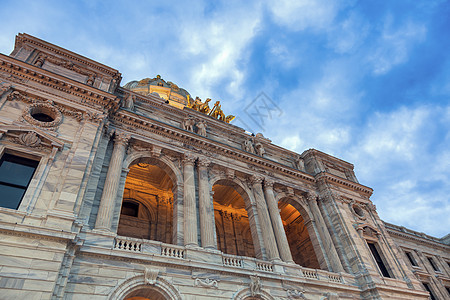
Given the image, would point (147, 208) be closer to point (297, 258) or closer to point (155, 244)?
point (155, 244)

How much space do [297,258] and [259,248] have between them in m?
9.47

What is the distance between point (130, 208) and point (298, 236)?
15040mm

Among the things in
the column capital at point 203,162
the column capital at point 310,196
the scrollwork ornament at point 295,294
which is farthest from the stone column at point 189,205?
the column capital at point 310,196

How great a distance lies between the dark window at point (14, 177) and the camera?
12.5 meters

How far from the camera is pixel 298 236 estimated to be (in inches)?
1053

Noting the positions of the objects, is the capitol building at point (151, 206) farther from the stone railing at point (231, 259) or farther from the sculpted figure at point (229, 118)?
the sculpted figure at point (229, 118)

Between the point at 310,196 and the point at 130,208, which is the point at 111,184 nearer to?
the point at 130,208

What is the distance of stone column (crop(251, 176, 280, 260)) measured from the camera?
18.1 meters

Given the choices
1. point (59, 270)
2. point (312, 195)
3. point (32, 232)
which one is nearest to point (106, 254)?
point (59, 270)

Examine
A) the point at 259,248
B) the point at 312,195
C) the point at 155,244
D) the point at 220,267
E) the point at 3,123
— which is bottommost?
the point at 220,267

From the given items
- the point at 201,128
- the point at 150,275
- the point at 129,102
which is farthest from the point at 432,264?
the point at 129,102

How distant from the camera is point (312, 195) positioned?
957 inches

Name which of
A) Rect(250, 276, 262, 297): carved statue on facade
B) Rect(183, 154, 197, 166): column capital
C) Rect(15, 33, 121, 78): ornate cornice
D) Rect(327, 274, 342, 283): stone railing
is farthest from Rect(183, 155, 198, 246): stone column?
Rect(327, 274, 342, 283): stone railing

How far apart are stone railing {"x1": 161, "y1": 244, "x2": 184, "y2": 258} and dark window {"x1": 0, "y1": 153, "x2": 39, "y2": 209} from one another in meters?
A: 6.63
